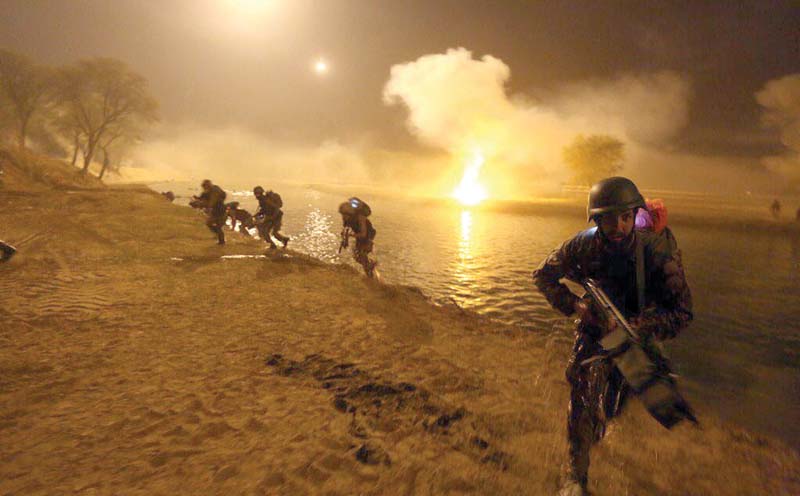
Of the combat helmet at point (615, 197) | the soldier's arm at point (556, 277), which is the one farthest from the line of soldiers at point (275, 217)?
the combat helmet at point (615, 197)

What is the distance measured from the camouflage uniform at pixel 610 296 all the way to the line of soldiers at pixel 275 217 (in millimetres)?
6927

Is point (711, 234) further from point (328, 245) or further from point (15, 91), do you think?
point (15, 91)

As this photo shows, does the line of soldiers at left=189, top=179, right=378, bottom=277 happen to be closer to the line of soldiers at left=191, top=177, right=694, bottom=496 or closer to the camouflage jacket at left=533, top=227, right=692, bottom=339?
the camouflage jacket at left=533, top=227, right=692, bottom=339

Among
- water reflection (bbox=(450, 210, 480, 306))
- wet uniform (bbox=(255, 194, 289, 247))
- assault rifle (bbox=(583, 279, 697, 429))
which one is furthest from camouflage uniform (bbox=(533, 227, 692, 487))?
wet uniform (bbox=(255, 194, 289, 247))

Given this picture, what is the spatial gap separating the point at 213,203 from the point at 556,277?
11851 mm

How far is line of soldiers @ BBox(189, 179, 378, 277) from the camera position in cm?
931

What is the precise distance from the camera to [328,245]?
56.4ft

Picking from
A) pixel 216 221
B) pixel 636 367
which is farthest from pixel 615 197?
pixel 216 221

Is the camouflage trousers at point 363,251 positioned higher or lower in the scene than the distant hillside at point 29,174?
lower

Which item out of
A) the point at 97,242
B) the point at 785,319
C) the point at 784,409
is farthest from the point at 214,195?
the point at 785,319

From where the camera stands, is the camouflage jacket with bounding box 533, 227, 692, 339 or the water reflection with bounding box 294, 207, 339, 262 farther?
the water reflection with bounding box 294, 207, 339, 262

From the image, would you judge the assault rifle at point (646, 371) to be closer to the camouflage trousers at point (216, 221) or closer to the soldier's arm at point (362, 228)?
the soldier's arm at point (362, 228)

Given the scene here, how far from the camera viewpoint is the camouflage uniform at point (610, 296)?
221cm

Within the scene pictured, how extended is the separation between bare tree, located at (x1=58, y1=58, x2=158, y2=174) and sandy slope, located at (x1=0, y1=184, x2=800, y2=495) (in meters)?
36.6
